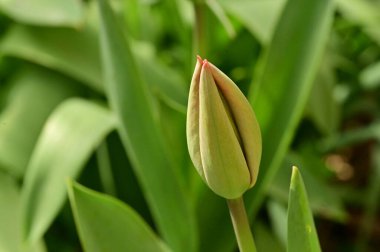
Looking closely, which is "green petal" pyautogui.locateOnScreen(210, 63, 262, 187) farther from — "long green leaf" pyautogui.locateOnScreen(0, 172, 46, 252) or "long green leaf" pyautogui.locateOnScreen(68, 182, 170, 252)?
"long green leaf" pyautogui.locateOnScreen(0, 172, 46, 252)

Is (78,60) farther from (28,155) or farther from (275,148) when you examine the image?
(275,148)

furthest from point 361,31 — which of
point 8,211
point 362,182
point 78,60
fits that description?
point 8,211

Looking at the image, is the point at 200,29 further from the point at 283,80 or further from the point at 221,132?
the point at 221,132

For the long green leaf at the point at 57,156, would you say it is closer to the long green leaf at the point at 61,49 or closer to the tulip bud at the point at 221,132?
the long green leaf at the point at 61,49

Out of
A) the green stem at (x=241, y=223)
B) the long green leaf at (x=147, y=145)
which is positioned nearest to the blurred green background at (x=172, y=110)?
the long green leaf at (x=147, y=145)

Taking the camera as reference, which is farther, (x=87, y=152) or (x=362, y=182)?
(x=362, y=182)
